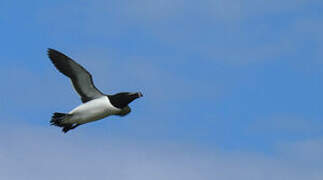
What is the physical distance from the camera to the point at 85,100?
2336cm

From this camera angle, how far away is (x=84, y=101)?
76.6 feet

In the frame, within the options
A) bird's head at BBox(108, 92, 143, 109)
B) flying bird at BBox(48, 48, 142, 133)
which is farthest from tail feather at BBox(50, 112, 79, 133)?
bird's head at BBox(108, 92, 143, 109)

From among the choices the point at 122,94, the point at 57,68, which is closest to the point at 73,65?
the point at 57,68

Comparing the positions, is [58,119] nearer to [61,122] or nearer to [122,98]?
[61,122]

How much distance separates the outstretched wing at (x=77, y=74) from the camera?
2288 cm

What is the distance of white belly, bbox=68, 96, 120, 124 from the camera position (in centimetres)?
2177

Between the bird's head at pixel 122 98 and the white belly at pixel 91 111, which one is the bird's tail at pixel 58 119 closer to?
the white belly at pixel 91 111

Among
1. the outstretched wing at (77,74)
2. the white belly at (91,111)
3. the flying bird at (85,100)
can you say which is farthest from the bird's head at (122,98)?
the outstretched wing at (77,74)

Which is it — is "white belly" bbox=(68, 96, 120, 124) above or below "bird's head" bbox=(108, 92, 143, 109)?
below

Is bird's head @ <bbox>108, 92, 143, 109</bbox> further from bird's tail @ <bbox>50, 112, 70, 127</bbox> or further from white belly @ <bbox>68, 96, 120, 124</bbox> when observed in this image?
bird's tail @ <bbox>50, 112, 70, 127</bbox>

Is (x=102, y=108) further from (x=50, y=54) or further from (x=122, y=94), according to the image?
(x=50, y=54)

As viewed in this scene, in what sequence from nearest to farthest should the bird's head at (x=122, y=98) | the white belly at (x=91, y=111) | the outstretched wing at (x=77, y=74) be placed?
the white belly at (x=91, y=111)
the bird's head at (x=122, y=98)
the outstretched wing at (x=77, y=74)

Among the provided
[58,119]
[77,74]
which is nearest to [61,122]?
[58,119]

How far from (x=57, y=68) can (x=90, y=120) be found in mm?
2758
